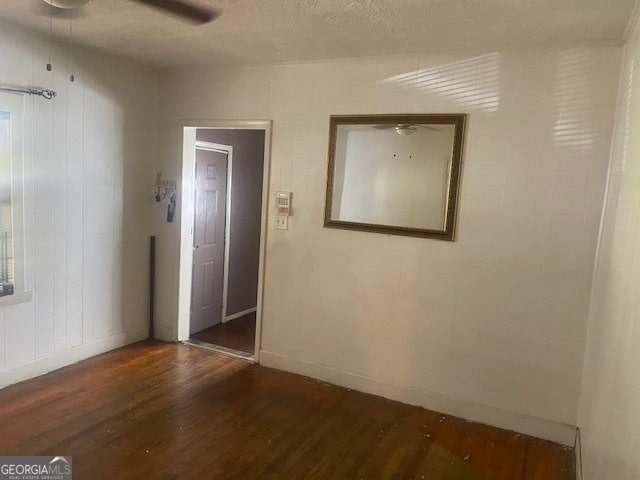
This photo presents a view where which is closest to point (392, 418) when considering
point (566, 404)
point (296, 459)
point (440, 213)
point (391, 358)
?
point (391, 358)

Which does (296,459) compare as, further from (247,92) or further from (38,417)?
(247,92)

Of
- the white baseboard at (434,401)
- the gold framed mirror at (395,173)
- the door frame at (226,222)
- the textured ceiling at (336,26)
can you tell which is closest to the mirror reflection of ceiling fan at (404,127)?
the gold framed mirror at (395,173)

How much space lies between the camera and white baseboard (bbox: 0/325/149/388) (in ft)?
10.5

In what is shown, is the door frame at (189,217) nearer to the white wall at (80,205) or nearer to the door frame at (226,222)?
the white wall at (80,205)

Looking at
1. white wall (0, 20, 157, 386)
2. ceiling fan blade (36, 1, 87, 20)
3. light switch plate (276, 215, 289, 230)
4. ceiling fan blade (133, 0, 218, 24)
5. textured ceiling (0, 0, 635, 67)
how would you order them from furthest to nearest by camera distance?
light switch plate (276, 215, 289, 230)
white wall (0, 20, 157, 386)
ceiling fan blade (36, 1, 87, 20)
ceiling fan blade (133, 0, 218, 24)
textured ceiling (0, 0, 635, 67)

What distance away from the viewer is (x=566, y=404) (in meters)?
2.83

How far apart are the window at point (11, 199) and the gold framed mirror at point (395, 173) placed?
200 centimetres

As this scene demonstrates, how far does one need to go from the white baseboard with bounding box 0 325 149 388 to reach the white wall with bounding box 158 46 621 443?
3.99 ft

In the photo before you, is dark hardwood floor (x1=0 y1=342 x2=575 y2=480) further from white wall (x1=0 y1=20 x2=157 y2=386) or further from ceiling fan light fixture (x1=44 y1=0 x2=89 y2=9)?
ceiling fan light fixture (x1=44 y1=0 x2=89 y2=9)

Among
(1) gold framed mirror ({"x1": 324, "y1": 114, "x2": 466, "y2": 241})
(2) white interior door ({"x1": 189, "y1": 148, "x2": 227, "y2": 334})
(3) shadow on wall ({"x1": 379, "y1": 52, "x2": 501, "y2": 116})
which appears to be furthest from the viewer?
(2) white interior door ({"x1": 189, "y1": 148, "x2": 227, "y2": 334})

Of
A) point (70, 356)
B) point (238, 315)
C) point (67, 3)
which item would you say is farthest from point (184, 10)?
point (238, 315)

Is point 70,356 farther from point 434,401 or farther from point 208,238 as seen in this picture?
point 434,401

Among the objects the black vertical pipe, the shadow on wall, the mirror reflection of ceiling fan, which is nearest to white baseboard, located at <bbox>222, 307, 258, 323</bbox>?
the black vertical pipe

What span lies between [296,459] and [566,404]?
1.62 metres
